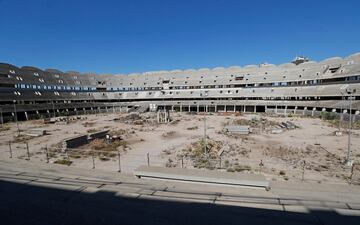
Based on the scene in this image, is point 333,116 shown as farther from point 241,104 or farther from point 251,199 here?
point 251,199

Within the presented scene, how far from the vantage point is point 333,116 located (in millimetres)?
41250

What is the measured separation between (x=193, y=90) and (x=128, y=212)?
66.7 meters

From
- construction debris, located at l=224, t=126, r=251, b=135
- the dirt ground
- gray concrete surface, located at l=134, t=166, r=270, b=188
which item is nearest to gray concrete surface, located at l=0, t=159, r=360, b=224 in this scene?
gray concrete surface, located at l=134, t=166, r=270, b=188

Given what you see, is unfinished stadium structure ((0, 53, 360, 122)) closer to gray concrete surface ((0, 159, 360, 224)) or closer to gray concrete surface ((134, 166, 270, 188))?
gray concrete surface ((0, 159, 360, 224))

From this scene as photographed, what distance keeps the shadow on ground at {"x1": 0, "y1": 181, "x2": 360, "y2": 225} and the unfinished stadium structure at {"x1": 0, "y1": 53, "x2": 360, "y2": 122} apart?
42.1m

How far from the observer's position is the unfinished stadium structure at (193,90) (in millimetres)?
47406

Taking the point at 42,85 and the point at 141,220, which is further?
the point at 42,85

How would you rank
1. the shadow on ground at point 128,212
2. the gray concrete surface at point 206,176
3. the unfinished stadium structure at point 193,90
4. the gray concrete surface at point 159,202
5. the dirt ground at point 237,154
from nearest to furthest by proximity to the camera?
the shadow on ground at point 128,212 < the gray concrete surface at point 159,202 < the gray concrete surface at point 206,176 < the dirt ground at point 237,154 < the unfinished stadium structure at point 193,90

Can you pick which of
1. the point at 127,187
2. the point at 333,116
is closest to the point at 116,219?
the point at 127,187

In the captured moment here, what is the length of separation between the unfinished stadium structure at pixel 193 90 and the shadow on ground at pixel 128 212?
4212 cm

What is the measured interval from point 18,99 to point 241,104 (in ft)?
200

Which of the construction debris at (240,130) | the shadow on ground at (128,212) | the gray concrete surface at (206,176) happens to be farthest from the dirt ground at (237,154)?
the shadow on ground at (128,212)

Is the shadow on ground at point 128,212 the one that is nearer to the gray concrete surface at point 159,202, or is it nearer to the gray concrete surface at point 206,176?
the gray concrete surface at point 159,202

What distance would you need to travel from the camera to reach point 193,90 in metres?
71.6
